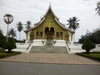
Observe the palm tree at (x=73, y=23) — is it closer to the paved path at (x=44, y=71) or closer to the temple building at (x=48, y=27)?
the temple building at (x=48, y=27)

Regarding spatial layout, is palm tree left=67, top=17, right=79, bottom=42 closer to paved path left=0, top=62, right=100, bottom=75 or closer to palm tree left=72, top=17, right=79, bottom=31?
palm tree left=72, top=17, right=79, bottom=31

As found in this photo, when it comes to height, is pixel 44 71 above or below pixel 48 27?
below

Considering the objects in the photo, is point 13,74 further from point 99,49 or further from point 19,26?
point 19,26

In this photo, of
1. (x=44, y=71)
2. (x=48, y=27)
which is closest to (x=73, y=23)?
(x=48, y=27)

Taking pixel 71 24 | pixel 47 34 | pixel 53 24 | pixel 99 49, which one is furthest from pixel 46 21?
pixel 71 24

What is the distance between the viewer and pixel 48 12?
31.3 m

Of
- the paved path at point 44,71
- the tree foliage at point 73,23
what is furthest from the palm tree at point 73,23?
the paved path at point 44,71

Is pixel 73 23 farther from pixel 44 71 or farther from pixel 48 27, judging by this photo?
pixel 44 71

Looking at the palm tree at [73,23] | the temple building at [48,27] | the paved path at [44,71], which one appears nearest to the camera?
the paved path at [44,71]

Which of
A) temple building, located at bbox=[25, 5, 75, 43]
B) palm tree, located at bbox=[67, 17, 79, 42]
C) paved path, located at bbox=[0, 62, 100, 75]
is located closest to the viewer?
paved path, located at bbox=[0, 62, 100, 75]

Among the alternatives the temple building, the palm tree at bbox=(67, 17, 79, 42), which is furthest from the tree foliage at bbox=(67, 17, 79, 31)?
the temple building

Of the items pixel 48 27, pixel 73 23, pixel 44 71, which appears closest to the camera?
pixel 44 71

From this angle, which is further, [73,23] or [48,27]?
[73,23]

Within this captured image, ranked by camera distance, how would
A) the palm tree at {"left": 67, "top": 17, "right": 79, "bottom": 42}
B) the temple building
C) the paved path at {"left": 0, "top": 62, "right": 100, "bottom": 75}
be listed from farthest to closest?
the palm tree at {"left": 67, "top": 17, "right": 79, "bottom": 42} → the temple building → the paved path at {"left": 0, "top": 62, "right": 100, "bottom": 75}
